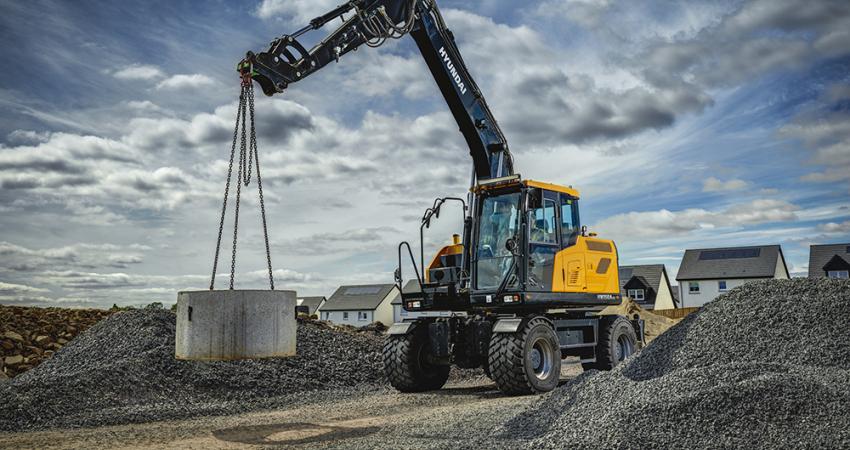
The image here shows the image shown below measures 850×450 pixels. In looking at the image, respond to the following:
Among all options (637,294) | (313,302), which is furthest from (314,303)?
(637,294)

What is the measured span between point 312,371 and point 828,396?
8.70 metres

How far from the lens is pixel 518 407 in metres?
8.98

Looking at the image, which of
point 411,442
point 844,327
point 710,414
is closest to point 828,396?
point 710,414

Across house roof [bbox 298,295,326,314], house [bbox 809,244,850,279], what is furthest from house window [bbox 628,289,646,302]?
house roof [bbox 298,295,326,314]

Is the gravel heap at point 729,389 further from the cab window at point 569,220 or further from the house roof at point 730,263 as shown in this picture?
the house roof at point 730,263

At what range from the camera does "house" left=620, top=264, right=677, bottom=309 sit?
1799 inches

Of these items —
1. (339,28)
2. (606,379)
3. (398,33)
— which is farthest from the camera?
(398,33)

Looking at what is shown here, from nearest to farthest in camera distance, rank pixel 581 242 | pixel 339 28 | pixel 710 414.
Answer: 1. pixel 710 414
2. pixel 339 28
3. pixel 581 242

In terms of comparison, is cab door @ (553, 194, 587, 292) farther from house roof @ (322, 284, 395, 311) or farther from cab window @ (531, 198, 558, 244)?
house roof @ (322, 284, 395, 311)

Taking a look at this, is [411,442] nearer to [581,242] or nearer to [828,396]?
[828,396]

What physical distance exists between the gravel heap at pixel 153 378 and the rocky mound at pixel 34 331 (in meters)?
1.79

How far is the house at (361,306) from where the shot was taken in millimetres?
55031

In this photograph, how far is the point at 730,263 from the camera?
4531 centimetres

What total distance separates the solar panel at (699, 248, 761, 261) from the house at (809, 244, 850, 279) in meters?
3.18
